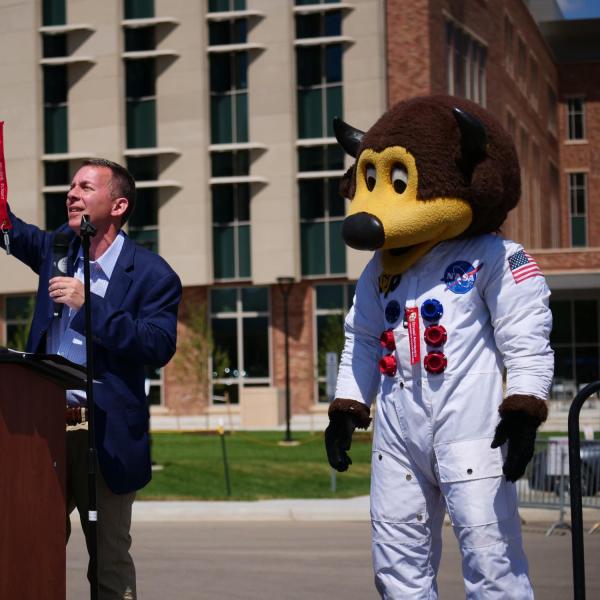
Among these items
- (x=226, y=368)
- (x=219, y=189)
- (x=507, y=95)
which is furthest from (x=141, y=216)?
(x=507, y=95)

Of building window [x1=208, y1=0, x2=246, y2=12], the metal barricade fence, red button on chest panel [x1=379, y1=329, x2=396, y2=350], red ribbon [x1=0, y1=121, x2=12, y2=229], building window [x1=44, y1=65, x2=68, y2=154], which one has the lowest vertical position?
the metal barricade fence

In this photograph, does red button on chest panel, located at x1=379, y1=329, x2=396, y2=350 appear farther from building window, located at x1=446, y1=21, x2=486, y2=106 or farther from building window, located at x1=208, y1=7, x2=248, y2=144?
building window, located at x1=208, y1=7, x2=248, y2=144

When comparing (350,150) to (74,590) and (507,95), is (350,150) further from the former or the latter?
(507,95)

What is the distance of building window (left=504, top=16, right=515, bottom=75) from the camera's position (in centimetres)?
5016

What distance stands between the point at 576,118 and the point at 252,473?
44.2 metres

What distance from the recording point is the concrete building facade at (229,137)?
41.9m

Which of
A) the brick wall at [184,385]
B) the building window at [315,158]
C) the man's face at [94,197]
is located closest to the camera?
the man's face at [94,197]

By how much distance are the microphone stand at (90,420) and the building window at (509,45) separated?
45700 mm

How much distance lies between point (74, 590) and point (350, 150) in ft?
15.6

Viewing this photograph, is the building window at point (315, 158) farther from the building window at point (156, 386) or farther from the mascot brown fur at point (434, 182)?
the mascot brown fur at point (434, 182)

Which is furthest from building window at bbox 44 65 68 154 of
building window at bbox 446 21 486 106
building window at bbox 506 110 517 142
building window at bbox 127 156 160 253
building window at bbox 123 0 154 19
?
building window at bbox 506 110 517 142

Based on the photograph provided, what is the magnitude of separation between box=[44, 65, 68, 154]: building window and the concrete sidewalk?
29.3 metres

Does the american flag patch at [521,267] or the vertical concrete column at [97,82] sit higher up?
the vertical concrete column at [97,82]

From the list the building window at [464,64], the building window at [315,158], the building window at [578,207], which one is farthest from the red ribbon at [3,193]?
the building window at [578,207]
